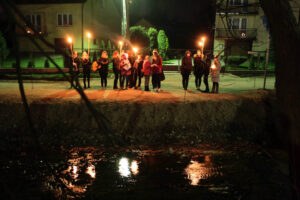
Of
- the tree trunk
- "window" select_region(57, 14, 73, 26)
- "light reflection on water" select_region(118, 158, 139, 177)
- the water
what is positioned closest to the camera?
the tree trunk

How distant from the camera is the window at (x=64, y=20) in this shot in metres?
29.3

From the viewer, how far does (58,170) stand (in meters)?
6.98

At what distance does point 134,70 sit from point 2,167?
23.9 feet

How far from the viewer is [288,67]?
3.16 m

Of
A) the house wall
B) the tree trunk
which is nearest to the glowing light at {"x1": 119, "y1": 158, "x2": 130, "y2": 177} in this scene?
the tree trunk

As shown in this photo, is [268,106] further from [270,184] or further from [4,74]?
[4,74]

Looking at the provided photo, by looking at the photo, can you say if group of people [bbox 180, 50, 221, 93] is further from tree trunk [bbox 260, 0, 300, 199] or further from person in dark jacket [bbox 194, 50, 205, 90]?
tree trunk [bbox 260, 0, 300, 199]

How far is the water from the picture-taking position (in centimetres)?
585

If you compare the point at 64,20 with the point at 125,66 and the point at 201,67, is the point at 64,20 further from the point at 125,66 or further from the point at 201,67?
the point at 201,67

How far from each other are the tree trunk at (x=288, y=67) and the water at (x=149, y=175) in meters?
3.08

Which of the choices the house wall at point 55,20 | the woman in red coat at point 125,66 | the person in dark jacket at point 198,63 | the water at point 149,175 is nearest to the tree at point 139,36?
the house wall at point 55,20

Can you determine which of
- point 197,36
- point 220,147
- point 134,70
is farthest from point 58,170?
point 197,36

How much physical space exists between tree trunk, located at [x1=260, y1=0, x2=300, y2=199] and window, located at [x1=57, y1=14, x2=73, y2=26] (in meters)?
29.0

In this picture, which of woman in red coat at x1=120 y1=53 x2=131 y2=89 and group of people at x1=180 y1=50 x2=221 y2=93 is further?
woman in red coat at x1=120 y1=53 x2=131 y2=89
